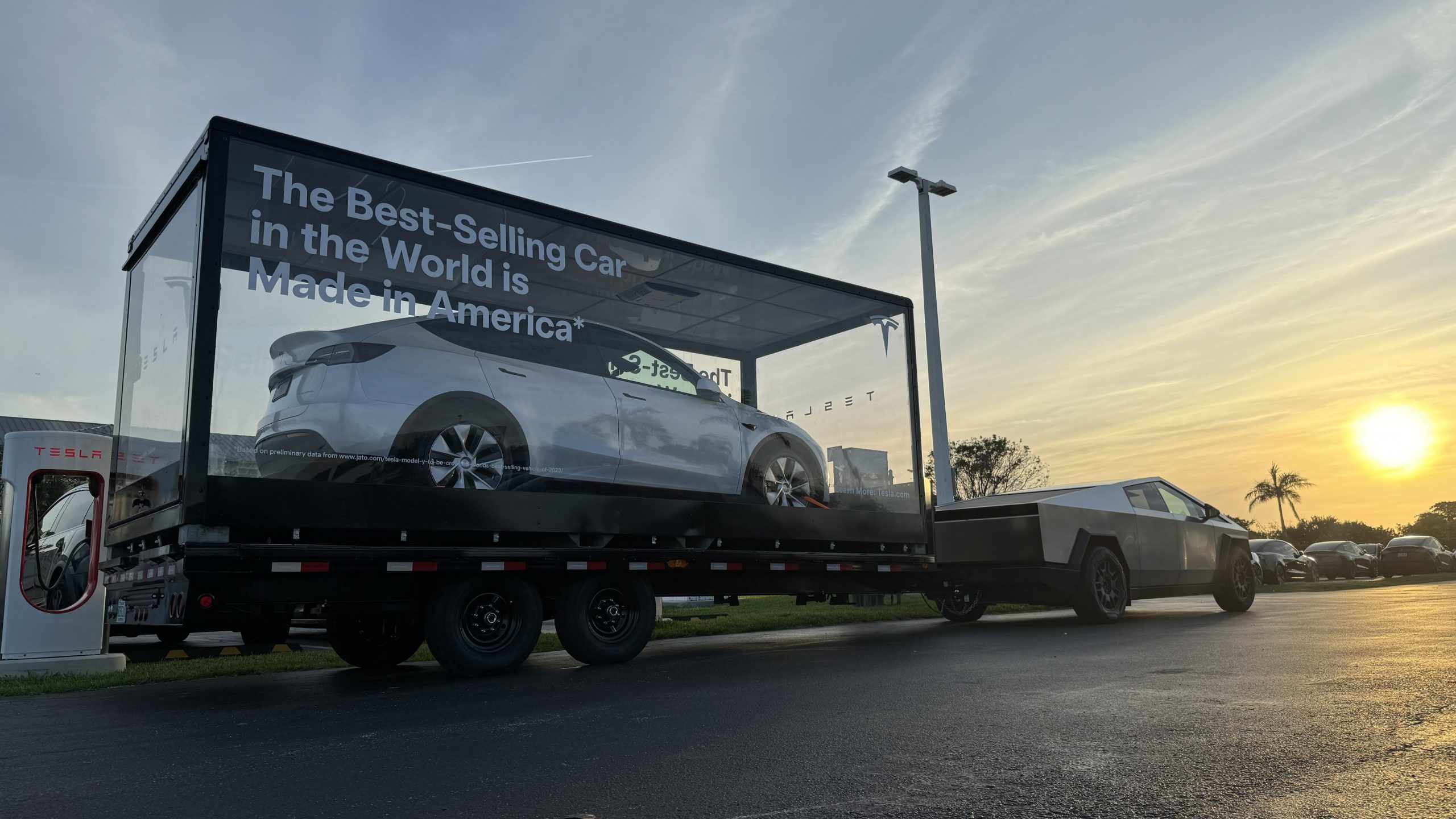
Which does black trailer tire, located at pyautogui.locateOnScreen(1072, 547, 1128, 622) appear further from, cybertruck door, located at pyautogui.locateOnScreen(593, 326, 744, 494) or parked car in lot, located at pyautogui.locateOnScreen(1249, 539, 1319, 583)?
parked car in lot, located at pyautogui.locateOnScreen(1249, 539, 1319, 583)

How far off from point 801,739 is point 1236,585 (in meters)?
10.5

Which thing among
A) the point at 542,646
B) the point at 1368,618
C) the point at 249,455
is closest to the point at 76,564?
the point at 542,646

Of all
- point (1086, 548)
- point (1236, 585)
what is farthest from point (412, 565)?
point (1236, 585)

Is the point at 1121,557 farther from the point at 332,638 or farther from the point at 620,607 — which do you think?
the point at 332,638

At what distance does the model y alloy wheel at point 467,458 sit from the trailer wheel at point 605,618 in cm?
119

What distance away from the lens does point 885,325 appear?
10492 mm

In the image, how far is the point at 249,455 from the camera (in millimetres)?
6348

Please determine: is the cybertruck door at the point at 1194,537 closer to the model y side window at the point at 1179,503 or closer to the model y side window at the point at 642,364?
the model y side window at the point at 1179,503

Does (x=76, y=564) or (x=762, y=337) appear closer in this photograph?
(x=762, y=337)

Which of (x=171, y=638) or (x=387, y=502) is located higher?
(x=387, y=502)

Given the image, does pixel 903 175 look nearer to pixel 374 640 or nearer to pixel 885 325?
pixel 885 325

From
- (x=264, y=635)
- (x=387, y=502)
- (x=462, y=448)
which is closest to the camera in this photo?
(x=387, y=502)

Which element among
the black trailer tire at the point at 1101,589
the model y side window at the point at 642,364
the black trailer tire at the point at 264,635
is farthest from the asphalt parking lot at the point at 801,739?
the black trailer tire at the point at 264,635

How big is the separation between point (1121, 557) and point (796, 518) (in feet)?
14.9
